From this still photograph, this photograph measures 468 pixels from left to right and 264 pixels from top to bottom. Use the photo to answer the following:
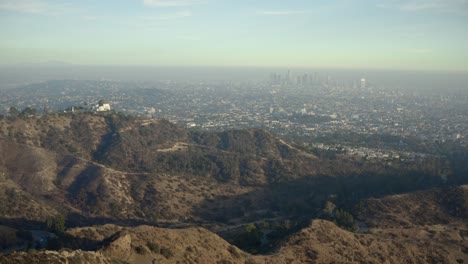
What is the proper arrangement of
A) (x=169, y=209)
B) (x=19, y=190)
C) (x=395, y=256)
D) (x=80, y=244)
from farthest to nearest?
(x=169, y=209)
(x=19, y=190)
(x=395, y=256)
(x=80, y=244)

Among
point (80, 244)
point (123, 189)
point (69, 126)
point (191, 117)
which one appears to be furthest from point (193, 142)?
point (191, 117)

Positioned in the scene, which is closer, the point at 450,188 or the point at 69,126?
the point at 450,188

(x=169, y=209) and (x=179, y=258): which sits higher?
(x=179, y=258)

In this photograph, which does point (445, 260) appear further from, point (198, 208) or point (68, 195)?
point (68, 195)

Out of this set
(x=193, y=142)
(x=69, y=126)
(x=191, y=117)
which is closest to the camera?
(x=69, y=126)

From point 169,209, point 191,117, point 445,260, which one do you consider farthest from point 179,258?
point 191,117

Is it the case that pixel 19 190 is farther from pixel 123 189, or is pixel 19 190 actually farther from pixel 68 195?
pixel 123 189
